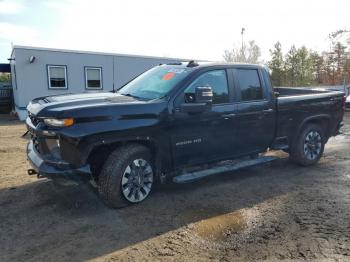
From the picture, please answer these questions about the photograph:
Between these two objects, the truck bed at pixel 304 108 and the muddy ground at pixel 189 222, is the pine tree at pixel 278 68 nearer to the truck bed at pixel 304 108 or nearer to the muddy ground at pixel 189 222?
the truck bed at pixel 304 108

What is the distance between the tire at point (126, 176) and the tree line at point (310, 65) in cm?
2654

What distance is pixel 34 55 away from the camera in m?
16.2

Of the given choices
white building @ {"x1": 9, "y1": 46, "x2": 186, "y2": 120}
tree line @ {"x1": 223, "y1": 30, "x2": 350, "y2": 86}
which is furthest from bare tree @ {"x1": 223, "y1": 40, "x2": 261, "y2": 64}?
white building @ {"x1": 9, "y1": 46, "x2": 186, "y2": 120}

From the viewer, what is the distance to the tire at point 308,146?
6723 millimetres

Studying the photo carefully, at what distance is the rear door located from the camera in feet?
18.6

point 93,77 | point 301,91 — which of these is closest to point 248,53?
point 93,77

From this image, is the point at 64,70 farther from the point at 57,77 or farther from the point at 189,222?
the point at 189,222

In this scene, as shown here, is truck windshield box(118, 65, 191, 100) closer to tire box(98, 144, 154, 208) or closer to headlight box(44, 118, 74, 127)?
tire box(98, 144, 154, 208)

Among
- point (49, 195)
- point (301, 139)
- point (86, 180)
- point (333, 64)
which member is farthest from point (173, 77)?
point (333, 64)

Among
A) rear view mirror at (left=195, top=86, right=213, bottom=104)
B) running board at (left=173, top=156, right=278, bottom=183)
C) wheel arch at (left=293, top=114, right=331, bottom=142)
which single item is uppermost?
rear view mirror at (left=195, top=86, right=213, bottom=104)

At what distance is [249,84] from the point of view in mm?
5891

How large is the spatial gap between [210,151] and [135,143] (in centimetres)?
127

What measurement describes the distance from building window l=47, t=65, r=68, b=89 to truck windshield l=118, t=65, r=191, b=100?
12.3m

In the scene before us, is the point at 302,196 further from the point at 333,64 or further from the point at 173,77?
the point at 333,64
